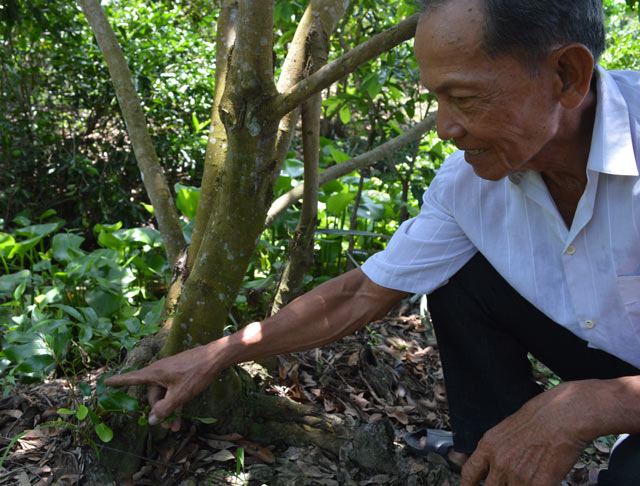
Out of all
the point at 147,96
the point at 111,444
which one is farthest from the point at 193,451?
the point at 147,96

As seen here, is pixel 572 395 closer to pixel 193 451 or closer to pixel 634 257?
pixel 634 257

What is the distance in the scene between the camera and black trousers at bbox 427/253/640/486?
1.67 m

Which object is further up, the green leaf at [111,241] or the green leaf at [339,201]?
the green leaf at [111,241]

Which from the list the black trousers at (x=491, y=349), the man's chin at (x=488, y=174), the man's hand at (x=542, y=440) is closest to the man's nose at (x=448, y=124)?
the man's chin at (x=488, y=174)

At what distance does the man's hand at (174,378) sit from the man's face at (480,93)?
2.72 ft

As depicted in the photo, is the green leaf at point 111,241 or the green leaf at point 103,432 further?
the green leaf at point 111,241

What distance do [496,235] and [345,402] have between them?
974 mm

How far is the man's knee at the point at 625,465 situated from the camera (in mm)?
1326

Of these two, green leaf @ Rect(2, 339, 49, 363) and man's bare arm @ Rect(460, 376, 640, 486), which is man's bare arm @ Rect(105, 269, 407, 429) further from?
man's bare arm @ Rect(460, 376, 640, 486)

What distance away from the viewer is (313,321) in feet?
5.56

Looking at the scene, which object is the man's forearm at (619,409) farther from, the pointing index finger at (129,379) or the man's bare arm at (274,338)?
the pointing index finger at (129,379)

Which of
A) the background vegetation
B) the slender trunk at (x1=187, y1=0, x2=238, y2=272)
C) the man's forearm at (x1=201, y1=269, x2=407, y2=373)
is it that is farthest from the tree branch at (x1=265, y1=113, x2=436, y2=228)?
the man's forearm at (x1=201, y1=269, x2=407, y2=373)

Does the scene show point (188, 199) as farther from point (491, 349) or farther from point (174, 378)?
point (491, 349)

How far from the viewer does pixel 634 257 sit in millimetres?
1446
